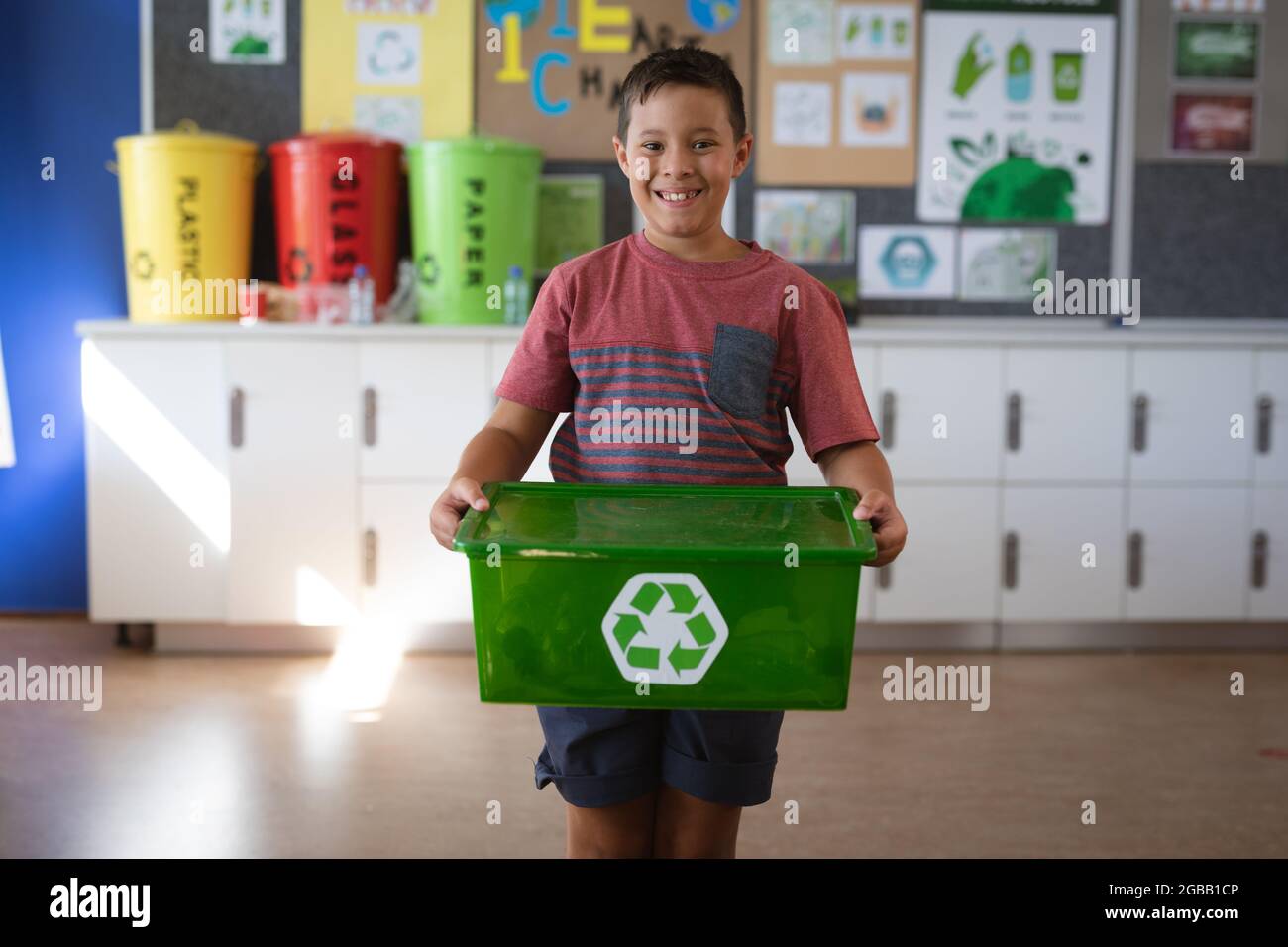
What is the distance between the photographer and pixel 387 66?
337 cm

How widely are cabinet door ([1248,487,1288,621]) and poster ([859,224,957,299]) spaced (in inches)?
37.5

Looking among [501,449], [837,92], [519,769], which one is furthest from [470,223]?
[501,449]

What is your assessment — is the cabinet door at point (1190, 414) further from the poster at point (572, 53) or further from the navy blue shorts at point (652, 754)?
the navy blue shorts at point (652, 754)

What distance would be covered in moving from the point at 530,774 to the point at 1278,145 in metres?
2.68

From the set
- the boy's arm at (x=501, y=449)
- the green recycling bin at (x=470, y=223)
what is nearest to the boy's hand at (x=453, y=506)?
the boy's arm at (x=501, y=449)

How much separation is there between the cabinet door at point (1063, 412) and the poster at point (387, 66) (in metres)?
1.57

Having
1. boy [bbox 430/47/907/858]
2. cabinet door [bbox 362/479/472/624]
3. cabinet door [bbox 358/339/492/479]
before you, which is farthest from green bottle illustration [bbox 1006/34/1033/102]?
boy [bbox 430/47/907/858]

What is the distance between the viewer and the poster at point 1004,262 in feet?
11.5

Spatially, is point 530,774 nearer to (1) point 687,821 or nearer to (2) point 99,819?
(2) point 99,819

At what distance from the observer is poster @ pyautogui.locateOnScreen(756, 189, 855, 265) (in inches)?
137

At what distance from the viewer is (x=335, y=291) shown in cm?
316

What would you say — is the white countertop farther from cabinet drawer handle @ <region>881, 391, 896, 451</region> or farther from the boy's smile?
the boy's smile

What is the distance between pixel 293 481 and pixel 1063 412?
1854 millimetres

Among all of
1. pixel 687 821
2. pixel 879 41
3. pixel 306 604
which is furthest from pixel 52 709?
pixel 879 41
